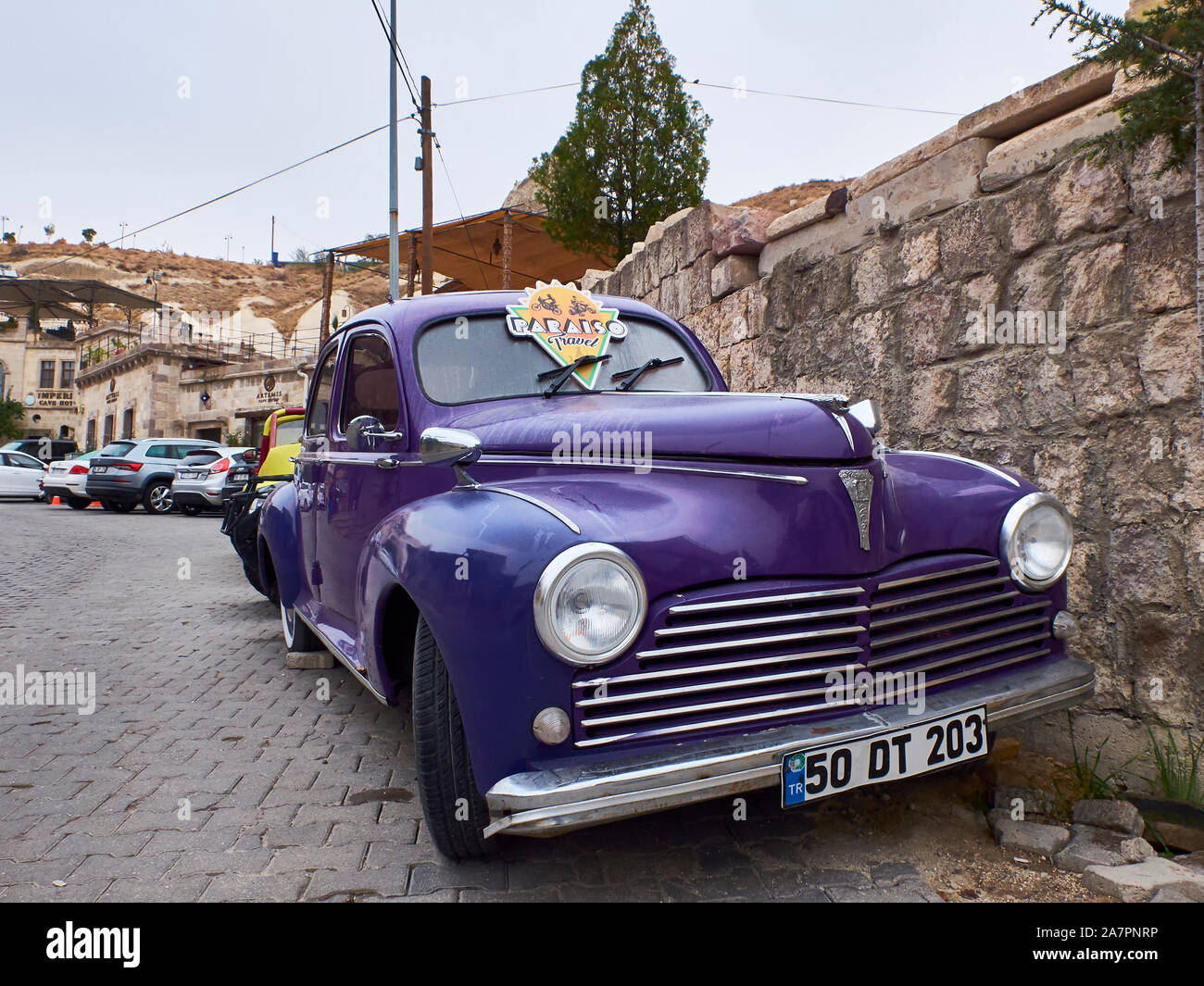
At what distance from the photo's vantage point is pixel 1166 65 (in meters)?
2.46

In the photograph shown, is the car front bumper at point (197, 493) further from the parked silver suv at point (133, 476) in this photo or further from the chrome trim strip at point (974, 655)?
the chrome trim strip at point (974, 655)

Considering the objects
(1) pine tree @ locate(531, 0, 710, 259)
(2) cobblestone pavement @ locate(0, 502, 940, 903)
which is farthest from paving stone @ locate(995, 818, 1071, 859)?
(1) pine tree @ locate(531, 0, 710, 259)

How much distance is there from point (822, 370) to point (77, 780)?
3711 mm

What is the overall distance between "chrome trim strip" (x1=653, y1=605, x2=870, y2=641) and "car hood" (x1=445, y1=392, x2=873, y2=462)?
15.5 inches

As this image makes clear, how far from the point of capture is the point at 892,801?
103 inches

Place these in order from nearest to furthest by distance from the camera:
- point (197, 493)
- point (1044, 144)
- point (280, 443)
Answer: point (1044, 144) < point (280, 443) < point (197, 493)

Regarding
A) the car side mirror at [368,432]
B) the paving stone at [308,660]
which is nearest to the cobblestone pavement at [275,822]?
the paving stone at [308,660]

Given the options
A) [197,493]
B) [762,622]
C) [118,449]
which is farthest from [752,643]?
[118,449]

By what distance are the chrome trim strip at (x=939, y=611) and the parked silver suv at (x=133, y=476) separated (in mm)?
17136

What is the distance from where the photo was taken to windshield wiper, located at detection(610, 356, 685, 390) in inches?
125

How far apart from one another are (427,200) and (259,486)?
→ 10133 millimetres

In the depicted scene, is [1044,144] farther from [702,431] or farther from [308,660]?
[308,660]

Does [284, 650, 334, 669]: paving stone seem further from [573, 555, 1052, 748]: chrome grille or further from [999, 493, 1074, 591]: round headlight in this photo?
[999, 493, 1074, 591]: round headlight
